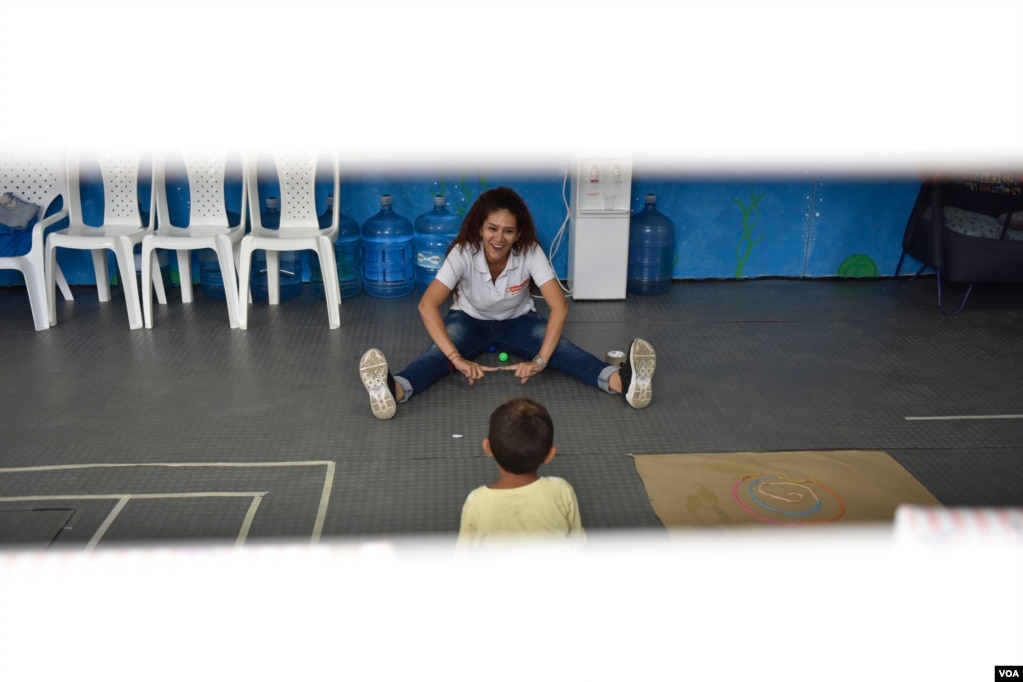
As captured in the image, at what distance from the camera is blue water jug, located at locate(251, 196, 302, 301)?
13.8 feet

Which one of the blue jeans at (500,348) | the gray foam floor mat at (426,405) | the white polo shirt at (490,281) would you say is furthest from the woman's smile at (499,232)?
the gray foam floor mat at (426,405)

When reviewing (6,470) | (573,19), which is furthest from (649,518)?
(6,470)

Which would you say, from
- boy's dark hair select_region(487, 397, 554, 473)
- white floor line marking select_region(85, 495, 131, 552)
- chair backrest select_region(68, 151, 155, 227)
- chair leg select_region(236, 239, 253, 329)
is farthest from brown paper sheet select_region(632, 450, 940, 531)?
chair backrest select_region(68, 151, 155, 227)

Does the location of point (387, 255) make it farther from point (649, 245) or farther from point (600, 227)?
point (649, 245)

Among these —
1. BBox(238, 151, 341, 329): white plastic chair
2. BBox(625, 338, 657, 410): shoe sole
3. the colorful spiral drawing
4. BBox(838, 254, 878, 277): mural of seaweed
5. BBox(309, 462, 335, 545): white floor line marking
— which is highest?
BBox(238, 151, 341, 329): white plastic chair

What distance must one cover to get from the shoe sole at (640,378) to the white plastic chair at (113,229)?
2.15m

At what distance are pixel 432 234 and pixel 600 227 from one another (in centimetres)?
87

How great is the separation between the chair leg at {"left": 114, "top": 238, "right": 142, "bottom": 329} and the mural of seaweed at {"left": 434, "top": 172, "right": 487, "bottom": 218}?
1.46 meters

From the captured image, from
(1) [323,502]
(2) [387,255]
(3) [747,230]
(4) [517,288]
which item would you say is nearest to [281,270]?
(2) [387,255]

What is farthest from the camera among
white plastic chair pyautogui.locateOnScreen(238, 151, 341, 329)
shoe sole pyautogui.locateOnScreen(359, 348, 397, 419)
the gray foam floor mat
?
white plastic chair pyautogui.locateOnScreen(238, 151, 341, 329)

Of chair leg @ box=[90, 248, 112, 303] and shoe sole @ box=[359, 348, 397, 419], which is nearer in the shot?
shoe sole @ box=[359, 348, 397, 419]

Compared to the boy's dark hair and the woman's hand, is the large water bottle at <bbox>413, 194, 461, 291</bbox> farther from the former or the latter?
the boy's dark hair

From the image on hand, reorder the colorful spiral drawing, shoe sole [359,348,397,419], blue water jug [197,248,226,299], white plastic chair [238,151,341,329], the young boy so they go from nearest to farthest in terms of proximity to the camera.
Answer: the young boy → the colorful spiral drawing → shoe sole [359,348,397,419] → white plastic chair [238,151,341,329] → blue water jug [197,248,226,299]

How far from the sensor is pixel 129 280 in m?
3.62
